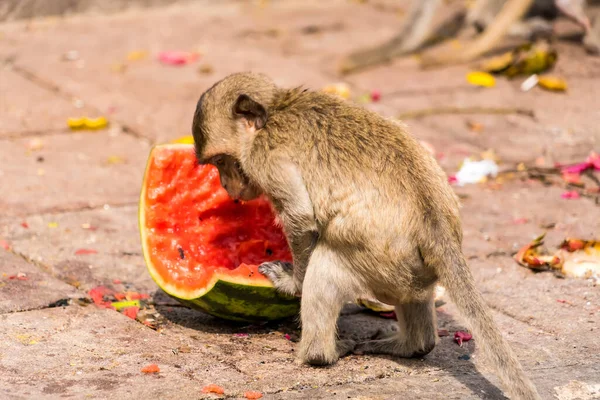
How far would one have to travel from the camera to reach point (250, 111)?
185 inches

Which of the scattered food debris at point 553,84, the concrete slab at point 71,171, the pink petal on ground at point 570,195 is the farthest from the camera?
the scattered food debris at point 553,84

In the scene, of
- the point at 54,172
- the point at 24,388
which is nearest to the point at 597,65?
the point at 54,172

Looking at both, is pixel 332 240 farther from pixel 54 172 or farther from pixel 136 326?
pixel 54 172

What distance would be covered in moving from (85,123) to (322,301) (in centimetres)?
432

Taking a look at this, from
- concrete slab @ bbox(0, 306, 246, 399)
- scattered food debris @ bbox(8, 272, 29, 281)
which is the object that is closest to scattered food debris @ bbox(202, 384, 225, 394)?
concrete slab @ bbox(0, 306, 246, 399)

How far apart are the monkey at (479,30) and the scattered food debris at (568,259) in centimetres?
423

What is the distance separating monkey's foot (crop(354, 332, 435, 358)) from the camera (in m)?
4.62

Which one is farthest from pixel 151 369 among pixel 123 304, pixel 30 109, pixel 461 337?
pixel 30 109

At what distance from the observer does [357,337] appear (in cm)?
501

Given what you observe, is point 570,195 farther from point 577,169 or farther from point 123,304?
point 123,304

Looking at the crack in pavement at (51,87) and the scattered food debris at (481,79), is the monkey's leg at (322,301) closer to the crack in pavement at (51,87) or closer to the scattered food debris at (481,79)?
the crack in pavement at (51,87)

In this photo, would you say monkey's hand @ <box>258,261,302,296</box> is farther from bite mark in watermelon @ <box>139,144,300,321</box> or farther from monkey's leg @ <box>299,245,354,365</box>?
Answer: monkey's leg @ <box>299,245,354,365</box>

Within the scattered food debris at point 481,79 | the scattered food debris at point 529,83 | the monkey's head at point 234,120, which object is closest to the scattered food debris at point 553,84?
the scattered food debris at point 529,83

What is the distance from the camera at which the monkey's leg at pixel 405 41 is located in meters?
9.84
